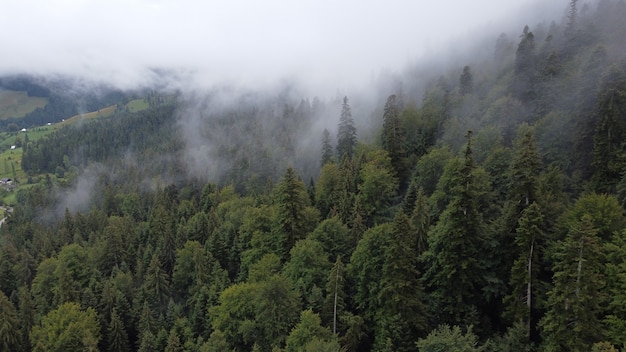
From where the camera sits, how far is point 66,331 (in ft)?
196

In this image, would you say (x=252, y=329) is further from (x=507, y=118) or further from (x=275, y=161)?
(x=275, y=161)

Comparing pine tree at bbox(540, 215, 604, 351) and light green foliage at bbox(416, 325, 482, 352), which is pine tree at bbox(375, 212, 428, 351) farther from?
pine tree at bbox(540, 215, 604, 351)

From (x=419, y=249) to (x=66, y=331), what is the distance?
5185cm

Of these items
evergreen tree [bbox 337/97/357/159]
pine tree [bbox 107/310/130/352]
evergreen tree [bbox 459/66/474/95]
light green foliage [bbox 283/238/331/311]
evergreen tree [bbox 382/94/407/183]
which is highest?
evergreen tree [bbox 459/66/474/95]

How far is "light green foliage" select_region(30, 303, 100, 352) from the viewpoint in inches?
2344

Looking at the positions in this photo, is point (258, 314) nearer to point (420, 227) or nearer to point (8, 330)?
point (420, 227)

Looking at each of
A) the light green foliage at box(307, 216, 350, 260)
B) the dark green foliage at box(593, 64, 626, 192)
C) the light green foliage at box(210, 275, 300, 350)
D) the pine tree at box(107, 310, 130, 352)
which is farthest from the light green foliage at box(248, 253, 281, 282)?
the dark green foliage at box(593, 64, 626, 192)

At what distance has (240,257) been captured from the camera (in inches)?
2948

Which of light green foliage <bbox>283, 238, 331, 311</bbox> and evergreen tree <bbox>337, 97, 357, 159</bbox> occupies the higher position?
evergreen tree <bbox>337, 97, 357, 159</bbox>

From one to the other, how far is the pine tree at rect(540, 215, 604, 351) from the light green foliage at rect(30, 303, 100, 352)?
5724 cm

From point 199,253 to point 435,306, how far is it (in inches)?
1745

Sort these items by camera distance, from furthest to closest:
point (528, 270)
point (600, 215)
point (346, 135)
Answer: point (346, 135) → point (600, 215) → point (528, 270)

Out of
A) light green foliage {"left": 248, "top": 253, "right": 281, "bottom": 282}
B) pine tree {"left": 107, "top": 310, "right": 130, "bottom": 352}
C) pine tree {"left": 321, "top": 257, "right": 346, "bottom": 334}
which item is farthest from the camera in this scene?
pine tree {"left": 107, "top": 310, "right": 130, "bottom": 352}

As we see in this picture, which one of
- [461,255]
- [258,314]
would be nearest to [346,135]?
[258,314]
